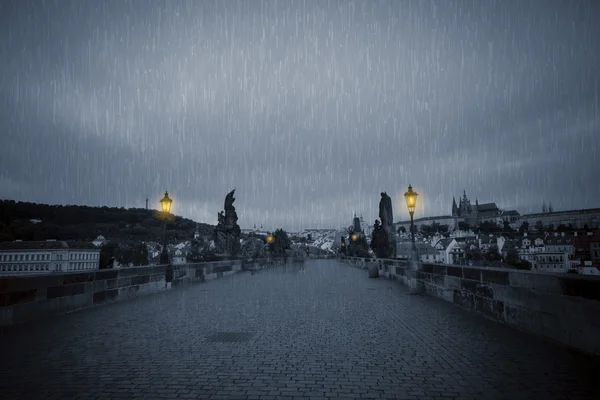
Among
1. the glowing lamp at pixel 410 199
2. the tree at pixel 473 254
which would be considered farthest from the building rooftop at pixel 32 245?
the tree at pixel 473 254

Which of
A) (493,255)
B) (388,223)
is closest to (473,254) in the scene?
(493,255)

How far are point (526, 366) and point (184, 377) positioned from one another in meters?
4.50

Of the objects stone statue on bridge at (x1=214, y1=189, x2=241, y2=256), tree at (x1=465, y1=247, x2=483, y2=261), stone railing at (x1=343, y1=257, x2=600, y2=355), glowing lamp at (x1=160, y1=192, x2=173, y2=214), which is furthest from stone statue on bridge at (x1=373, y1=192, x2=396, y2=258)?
tree at (x1=465, y1=247, x2=483, y2=261)

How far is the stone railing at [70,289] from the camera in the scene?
785 cm

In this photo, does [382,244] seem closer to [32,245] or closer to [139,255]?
[32,245]

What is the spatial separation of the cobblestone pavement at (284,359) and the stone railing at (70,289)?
19.7 inches

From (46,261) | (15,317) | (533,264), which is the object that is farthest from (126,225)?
(15,317)

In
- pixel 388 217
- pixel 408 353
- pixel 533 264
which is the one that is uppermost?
pixel 388 217

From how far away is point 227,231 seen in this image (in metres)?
33.2

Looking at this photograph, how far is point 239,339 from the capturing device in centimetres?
670

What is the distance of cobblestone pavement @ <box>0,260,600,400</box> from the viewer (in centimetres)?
417

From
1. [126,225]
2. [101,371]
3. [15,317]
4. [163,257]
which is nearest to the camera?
[101,371]

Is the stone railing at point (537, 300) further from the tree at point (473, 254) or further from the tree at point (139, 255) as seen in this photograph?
the tree at point (473, 254)

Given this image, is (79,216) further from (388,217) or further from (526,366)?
(526,366)
